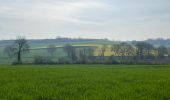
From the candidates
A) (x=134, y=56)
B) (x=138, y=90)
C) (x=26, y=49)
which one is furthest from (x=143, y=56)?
(x=138, y=90)

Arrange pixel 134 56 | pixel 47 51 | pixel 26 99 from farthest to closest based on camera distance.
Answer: pixel 47 51
pixel 134 56
pixel 26 99

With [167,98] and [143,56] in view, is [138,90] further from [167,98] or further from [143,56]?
[143,56]

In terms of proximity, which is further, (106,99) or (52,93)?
(52,93)

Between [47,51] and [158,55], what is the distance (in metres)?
68.4

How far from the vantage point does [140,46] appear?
140m

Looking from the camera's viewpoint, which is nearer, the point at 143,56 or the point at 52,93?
the point at 52,93

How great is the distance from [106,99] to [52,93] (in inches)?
127

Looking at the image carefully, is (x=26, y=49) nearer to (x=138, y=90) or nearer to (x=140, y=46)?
(x=140, y=46)

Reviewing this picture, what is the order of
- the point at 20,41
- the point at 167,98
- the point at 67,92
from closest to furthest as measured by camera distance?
the point at 167,98
the point at 67,92
the point at 20,41

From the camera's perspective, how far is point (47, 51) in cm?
17850

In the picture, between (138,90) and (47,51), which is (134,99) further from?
(47,51)

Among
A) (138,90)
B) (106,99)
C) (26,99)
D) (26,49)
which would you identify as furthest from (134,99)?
(26,49)

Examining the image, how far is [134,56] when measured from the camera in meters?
134

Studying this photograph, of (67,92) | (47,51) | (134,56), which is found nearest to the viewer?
(67,92)
